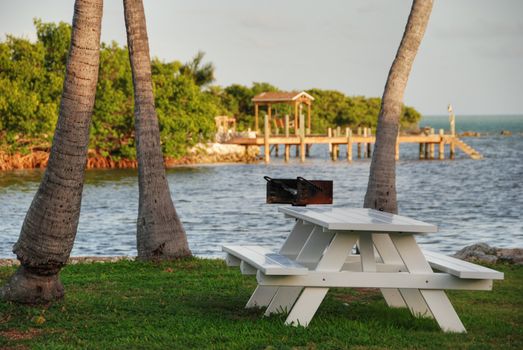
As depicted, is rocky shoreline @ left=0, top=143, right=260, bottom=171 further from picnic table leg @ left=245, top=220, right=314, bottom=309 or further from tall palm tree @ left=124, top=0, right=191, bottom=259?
picnic table leg @ left=245, top=220, right=314, bottom=309

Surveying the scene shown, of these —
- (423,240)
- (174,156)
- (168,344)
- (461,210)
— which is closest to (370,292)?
(168,344)

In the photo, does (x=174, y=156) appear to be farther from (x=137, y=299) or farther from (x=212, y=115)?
(x=137, y=299)

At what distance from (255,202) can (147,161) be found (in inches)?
1132

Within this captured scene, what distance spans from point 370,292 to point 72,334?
404 centimetres

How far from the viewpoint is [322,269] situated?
793 cm

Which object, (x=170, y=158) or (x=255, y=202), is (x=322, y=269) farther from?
(x=170, y=158)

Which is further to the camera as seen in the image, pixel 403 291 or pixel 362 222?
pixel 403 291

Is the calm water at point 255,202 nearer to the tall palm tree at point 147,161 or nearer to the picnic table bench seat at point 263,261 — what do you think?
the tall palm tree at point 147,161

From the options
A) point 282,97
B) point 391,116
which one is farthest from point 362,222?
point 282,97

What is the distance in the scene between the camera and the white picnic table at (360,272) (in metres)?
7.75

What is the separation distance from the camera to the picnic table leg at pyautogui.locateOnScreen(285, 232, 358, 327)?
313 inches

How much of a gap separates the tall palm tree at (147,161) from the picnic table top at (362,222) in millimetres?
4504

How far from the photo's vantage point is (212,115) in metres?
65.8

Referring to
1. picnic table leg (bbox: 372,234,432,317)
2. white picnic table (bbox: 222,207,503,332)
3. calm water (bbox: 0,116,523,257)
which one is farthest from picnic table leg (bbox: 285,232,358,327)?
calm water (bbox: 0,116,523,257)
